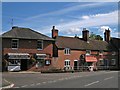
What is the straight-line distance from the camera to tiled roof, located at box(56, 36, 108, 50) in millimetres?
62844

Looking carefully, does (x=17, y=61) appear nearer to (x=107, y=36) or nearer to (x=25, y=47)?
(x=25, y=47)

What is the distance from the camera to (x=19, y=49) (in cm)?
5359

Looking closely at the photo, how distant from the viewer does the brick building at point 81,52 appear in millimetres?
60819

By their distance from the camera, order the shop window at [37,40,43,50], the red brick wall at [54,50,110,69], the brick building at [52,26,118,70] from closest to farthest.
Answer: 1. the shop window at [37,40,43,50]
2. the red brick wall at [54,50,110,69]
3. the brick building at [52,26,118,70]

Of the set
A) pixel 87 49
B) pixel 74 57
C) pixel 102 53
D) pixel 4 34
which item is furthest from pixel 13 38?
pixel 102 53

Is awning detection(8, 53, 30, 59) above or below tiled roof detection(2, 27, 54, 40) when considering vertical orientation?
below

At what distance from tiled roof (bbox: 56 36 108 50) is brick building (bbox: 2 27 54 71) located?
4823 millimetres

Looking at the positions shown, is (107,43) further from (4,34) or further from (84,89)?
(84,89)

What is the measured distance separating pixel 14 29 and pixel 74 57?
14.0 metres

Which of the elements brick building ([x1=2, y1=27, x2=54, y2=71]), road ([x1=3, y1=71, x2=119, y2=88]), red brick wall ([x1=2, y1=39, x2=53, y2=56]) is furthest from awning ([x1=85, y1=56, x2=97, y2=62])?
road ([x1=3, y1=71, x2=119, y2=88])

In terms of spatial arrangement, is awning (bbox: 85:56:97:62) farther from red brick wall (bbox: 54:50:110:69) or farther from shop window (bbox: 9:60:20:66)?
shop window (bbox: 9:60:20:66)

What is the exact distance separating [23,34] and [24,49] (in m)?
2.58

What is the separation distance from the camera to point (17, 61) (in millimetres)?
53125

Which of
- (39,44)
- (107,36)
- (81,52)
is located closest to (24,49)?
(39,44)
